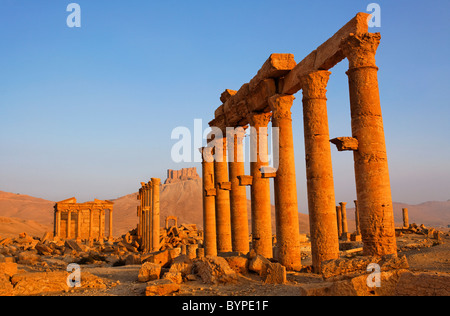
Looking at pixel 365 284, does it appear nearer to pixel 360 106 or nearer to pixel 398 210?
pixel 360 106

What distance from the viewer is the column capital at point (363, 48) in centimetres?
1045

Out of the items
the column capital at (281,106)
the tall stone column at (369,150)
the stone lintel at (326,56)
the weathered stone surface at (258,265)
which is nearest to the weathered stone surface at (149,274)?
the weathered stone surface at (258,265)

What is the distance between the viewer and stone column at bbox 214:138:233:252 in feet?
63.9

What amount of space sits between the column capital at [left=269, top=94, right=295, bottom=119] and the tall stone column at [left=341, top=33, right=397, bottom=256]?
3.96 meters

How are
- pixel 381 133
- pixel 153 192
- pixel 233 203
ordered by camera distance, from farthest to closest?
pixel 153 192, pixel 233 203, pixel 381 133

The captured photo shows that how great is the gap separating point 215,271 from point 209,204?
34.6 feet

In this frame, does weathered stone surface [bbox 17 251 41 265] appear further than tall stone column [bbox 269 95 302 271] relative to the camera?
Yes

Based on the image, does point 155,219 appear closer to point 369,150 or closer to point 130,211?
point 369,150

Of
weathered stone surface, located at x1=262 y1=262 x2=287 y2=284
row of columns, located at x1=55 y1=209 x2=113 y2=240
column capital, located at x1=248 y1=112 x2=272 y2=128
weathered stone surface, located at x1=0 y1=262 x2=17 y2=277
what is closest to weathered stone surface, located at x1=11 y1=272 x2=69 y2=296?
weathered stone surface, located at x1=0 y1=262 x2=17 y2=277

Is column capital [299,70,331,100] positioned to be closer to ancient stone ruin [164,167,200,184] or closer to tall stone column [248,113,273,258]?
tall stone column [248,113,273,258]

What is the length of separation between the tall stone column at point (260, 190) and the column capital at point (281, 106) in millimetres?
2196
